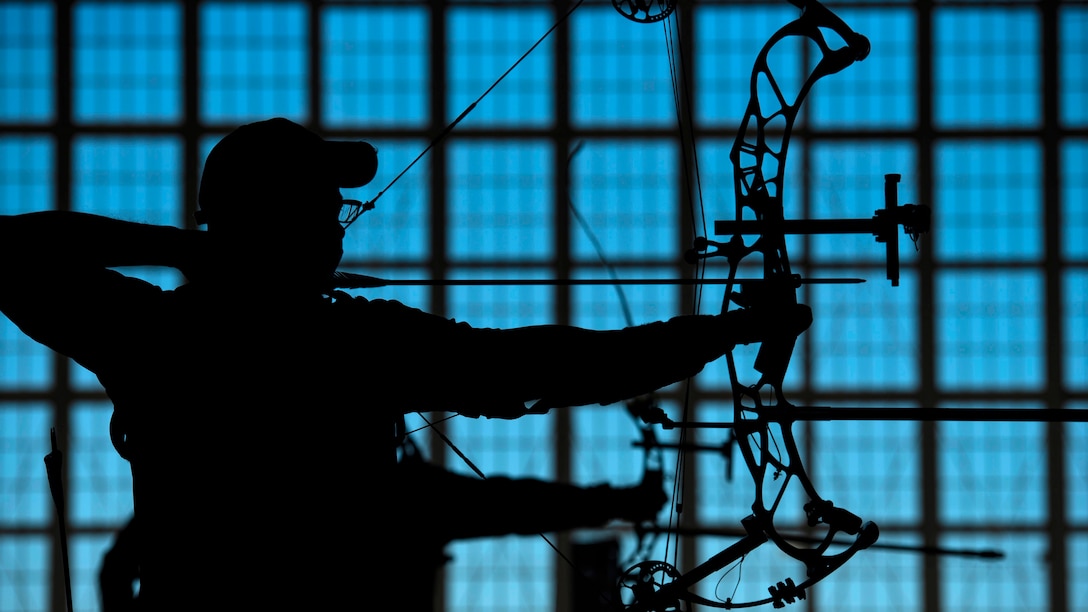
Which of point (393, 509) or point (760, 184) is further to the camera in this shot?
point (760, 184)

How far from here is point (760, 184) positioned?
3715mm

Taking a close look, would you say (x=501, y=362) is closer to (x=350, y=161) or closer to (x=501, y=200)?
(x=350, y=161)

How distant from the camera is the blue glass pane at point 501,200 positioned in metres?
16.3

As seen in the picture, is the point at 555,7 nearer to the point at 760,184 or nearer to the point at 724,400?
the point at 724,400

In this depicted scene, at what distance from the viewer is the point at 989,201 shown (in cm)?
1641

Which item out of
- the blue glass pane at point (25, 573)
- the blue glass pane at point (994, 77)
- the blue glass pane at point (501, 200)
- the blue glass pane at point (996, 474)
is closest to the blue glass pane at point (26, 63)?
the blue glass pane at point (501, 200)

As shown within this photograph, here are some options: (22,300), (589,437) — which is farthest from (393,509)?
(589,437)

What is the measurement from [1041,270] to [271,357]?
1588 centimetres

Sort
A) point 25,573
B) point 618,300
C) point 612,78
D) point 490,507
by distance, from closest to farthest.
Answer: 1. point 490,507
2. point 25,573
3. point 618,300
4. point 612,78

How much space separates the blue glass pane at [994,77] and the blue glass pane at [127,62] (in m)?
10.2

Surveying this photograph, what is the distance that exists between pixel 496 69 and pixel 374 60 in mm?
1635

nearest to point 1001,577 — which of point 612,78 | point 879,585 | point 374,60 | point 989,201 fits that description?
point 879,585

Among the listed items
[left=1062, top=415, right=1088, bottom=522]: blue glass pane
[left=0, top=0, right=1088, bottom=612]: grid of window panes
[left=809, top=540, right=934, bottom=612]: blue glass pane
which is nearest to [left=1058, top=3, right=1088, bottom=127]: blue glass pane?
[left=0, top=0, right=1088, bottom=612]: grid of window panes

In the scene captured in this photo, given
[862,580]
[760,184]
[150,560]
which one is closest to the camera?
[150,560]
